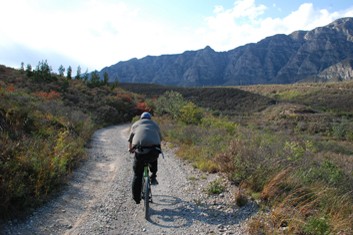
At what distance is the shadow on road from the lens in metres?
6.58

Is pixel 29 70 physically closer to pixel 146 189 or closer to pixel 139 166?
pixel 139 166

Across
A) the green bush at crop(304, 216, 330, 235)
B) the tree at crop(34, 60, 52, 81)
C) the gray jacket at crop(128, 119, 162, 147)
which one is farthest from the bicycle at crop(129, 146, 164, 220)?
the tree at crop(34, 60, 52, 81)

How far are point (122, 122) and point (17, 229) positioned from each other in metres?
32.8

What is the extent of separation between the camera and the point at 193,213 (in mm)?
7082

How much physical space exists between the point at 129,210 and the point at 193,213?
144 cm

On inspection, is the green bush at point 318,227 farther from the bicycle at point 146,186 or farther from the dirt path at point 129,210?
the bicycle at point 146,186

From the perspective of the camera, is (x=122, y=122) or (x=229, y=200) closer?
(x=229, y=200)

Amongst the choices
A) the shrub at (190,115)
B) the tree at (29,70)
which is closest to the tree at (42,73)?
the tree at (29,70)

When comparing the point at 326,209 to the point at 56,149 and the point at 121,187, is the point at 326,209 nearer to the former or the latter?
the point at 121,187

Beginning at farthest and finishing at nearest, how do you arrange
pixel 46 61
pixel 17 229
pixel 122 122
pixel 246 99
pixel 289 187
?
pixel 246 99 < pixel 46 61 < pixel 122 122 < pixel 289 187 < pixel 17 229

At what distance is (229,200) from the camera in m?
7.65

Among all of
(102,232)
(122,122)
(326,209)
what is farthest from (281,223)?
(122,122)

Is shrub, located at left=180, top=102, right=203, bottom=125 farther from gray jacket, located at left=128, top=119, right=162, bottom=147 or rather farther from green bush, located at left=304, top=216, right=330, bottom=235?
green bush, located at left=304, top=216, right=330, bottom=235

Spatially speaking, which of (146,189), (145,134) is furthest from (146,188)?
(145,134)
